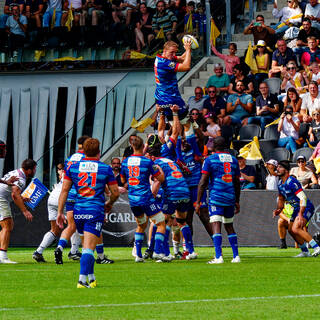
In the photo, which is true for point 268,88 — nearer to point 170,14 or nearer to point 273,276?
point 170,14

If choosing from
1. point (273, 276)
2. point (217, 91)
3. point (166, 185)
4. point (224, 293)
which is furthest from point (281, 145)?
point (224, 293)

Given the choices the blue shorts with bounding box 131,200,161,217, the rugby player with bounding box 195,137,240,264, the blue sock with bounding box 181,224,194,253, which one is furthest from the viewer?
the blue sock with bounding box 181,224,194,253

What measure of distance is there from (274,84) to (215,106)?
1.83 m

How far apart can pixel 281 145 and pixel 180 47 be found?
4.98 m

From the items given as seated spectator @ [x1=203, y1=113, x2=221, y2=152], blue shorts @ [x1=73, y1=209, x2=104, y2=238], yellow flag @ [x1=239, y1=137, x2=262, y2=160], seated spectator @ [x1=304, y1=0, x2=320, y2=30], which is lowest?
yellow flag @ [x1=239, y1=137, x2=262, y2=160]

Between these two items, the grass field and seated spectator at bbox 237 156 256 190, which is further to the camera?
seated spectator at bbox 237 156 256 190

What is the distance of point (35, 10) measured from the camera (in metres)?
30.4

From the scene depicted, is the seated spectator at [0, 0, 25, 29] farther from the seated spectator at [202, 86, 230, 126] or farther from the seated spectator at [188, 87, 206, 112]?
the seated spectator at [202, 86, 230, 126]

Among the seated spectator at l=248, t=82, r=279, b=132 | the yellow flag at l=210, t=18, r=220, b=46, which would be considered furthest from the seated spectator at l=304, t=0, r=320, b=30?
the seated spectator at l=248, t=82, r=279, b=132

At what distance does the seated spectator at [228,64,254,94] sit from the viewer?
24828 mm

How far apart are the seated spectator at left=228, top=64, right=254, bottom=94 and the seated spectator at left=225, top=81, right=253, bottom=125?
23 centimetres

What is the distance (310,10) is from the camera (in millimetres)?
25922

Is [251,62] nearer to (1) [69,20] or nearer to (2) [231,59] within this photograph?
(2) [231,59]

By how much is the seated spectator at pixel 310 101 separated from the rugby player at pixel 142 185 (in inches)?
338
